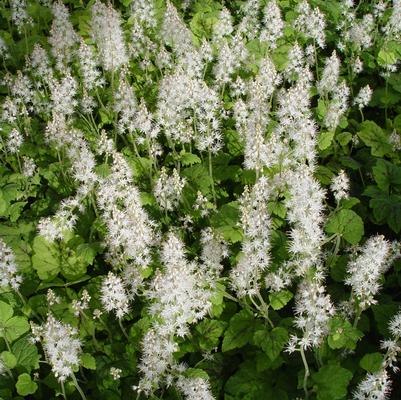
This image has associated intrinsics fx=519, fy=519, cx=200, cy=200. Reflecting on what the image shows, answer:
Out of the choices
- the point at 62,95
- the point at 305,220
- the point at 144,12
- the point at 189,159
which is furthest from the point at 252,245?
the point at 144,12

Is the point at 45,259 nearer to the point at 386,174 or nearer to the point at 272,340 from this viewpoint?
the point at 272,340

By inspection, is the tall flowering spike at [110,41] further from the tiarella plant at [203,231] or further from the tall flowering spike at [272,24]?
the tall flowering spike at [272,24]

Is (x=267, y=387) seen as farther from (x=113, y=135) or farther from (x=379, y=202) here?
(x=113, y=135)

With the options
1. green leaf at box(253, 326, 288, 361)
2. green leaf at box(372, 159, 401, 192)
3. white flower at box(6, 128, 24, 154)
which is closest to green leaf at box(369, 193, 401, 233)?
green leaf at box(372, 159, 401, 192)

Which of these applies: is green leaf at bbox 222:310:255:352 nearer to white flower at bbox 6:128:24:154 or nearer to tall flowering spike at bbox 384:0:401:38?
white flower at bbox 6:128:24:154

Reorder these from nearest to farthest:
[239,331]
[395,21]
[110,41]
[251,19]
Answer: [239,331] → [110,41] → [395,21] → [251,19]

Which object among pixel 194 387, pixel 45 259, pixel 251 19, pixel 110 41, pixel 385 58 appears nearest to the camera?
pixel 194 387

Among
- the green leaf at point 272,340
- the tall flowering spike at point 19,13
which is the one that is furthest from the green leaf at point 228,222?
the tall flowering spike at point 19,13
